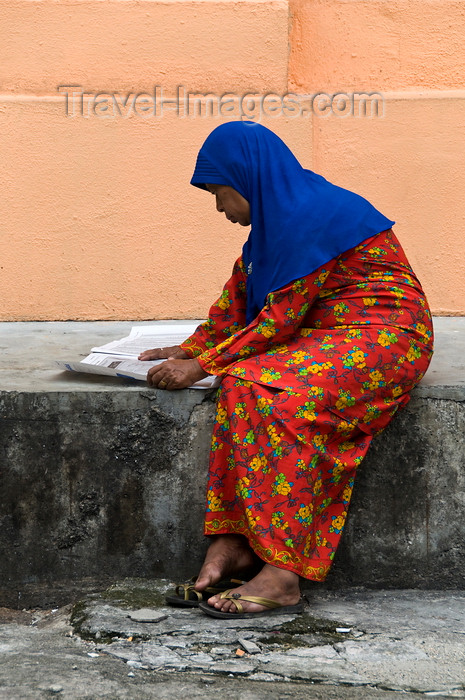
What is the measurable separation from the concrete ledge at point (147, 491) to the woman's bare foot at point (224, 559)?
20 cm

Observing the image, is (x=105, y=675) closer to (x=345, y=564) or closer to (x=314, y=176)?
(x=345, y=564)

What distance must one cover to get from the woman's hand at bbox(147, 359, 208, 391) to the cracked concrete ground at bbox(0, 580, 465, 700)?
566 millimetres

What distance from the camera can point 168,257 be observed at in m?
4.35

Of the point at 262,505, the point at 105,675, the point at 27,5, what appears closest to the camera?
the point at 105,675

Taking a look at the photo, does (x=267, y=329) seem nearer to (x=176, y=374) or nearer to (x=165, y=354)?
(x=176, y=374)

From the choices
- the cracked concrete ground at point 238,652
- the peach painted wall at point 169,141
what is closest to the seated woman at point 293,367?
the cracked concrete ground at point 238,652

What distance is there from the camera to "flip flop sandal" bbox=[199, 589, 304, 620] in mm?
2346

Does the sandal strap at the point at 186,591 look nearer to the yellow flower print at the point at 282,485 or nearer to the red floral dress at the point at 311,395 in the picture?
the red floral dress at the point at 311,395

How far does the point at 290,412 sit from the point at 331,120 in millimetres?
2342

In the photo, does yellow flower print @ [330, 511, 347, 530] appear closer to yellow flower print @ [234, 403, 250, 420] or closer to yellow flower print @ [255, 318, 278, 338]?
yellow flower print @ [234, 403, 250, 420]

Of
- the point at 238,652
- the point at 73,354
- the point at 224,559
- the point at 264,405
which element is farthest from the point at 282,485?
the point at 73,354

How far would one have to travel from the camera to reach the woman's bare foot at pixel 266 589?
2357 millimetres

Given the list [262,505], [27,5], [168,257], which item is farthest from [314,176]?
[27,5]

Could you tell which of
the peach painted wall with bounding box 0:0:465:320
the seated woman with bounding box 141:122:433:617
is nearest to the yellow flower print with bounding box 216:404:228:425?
the seated woman with bounding box 141:122:433:617
